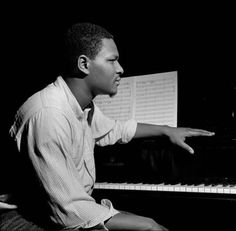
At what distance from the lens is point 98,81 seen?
216cm

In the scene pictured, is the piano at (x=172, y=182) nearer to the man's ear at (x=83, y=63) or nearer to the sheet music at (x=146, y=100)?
the sheet music at (x=146, y=100)

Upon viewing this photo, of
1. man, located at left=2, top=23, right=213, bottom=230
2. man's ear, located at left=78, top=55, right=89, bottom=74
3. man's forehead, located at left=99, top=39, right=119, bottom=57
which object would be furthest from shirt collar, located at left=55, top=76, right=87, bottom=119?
man's forehead, located at left=99, top=39, right=119, bottom=57

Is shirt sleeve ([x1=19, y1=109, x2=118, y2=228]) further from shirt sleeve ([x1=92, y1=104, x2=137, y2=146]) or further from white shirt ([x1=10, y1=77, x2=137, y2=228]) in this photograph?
shirt sleeve ([x1=92, y1=104, x2=137, y2=146])

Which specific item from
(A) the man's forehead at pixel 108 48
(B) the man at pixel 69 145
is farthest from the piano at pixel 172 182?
(A) the man's forehead at pixel 108 48

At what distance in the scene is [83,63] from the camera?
211 cm

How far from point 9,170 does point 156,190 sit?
0.96 metres

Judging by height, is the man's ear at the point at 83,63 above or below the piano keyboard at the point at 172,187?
above

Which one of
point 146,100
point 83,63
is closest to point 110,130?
point 146,100

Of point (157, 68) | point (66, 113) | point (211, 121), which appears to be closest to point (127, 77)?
point (157, 68)

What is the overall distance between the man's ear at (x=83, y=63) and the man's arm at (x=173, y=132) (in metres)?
0.65

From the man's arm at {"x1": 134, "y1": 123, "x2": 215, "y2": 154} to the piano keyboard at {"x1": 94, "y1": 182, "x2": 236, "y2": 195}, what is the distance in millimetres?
241

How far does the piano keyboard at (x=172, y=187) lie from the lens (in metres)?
2.21

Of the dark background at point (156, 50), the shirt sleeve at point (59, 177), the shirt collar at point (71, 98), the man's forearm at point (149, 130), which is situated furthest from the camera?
the dark background at point (156, 50)

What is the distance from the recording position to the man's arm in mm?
2428
